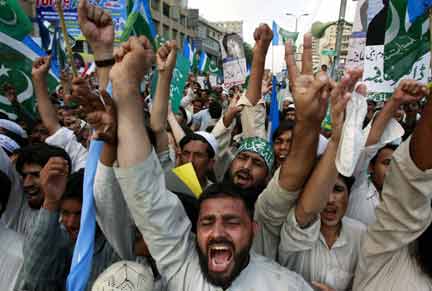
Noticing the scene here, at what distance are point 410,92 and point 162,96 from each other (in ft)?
4.59

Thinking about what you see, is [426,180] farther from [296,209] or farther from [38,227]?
[38,227]

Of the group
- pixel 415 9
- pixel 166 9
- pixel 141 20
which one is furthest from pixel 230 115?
pixel 166 9

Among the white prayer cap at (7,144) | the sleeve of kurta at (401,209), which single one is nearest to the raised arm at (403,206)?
the sleeve of kurta at (401,209)

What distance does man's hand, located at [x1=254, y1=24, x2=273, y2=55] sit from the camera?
2.65 meters

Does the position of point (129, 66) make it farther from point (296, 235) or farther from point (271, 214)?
point (296, 235)

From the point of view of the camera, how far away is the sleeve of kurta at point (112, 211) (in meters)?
1.52

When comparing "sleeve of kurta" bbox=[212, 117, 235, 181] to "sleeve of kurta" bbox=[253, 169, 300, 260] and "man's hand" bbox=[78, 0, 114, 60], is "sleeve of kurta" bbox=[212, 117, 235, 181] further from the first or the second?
"man's hand" bbox=[78, 0, 114, 60]

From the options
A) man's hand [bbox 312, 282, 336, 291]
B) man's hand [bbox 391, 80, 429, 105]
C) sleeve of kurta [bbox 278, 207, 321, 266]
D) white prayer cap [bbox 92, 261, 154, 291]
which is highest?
man's hand [bbox 391, 80, 429, 105]

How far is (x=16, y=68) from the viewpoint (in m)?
3.98

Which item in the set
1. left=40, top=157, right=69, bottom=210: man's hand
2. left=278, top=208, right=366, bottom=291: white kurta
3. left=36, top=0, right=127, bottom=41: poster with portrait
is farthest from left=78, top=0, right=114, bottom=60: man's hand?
left=36, top=0, right=127, bottom=41: poster with portrait

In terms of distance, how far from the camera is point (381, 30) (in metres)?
3.76

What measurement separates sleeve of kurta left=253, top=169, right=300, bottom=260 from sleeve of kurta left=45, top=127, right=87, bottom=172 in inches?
70.1

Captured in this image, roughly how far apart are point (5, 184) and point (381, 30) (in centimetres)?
368

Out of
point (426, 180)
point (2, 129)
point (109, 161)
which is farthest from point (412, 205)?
point (2, 129)
